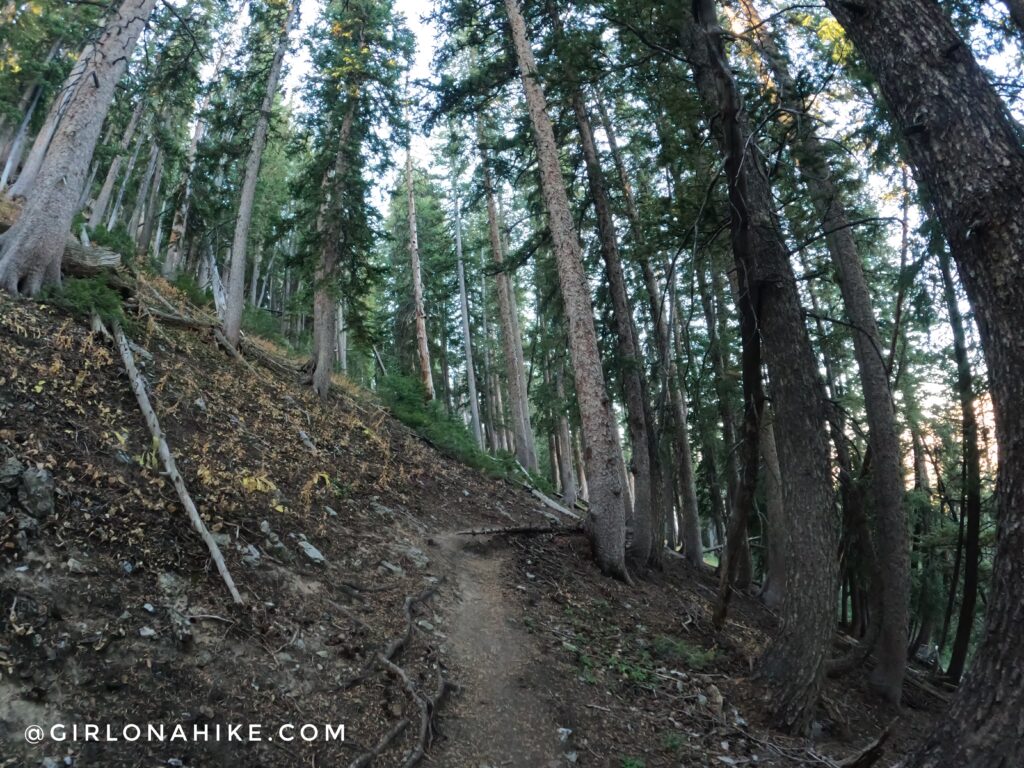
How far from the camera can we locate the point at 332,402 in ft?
40.2

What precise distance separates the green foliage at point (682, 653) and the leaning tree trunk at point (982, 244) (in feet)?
11.6

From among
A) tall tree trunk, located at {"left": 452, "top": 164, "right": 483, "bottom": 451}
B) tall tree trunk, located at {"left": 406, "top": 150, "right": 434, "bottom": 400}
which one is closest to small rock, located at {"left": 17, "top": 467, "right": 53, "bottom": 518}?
tall tree trunk, located at {"left": 406, "top": 150, "right": 434, "bottom": 400}

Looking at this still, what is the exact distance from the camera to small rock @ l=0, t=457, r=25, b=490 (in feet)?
12.6

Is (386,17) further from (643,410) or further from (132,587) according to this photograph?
(132,587)

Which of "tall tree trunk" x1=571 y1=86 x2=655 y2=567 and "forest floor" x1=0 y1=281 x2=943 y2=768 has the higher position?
"tall tree trunk" x1=571 y1=86 x2=655 y2=567

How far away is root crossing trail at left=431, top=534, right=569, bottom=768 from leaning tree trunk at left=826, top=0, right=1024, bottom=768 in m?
2.58

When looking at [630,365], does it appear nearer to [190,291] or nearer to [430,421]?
[430,421]

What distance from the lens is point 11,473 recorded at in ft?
12.9

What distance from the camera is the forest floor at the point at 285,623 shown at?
330 cm

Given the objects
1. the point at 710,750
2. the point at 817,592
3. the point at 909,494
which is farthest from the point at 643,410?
the point at 909,494

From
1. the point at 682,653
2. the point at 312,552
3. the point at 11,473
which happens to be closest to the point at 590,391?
the point at 682,653

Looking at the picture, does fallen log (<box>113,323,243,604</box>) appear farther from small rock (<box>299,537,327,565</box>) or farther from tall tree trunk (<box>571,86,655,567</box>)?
tall tree trunk (<box>571,86,655,567</box>)

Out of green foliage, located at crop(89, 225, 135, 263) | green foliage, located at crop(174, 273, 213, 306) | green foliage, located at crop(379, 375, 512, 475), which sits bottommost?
green foliage, located at crop(379, 375, 512, 475)

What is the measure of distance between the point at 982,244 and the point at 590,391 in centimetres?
592
